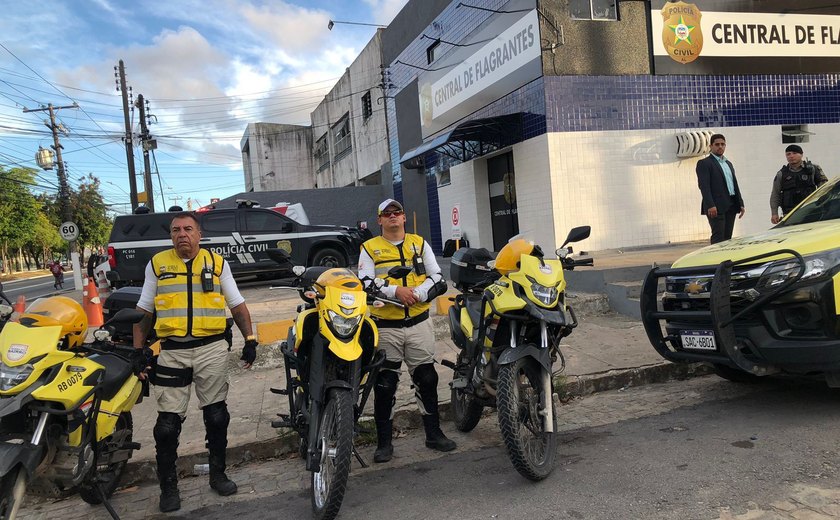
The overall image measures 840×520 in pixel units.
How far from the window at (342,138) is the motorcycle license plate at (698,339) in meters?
25.1

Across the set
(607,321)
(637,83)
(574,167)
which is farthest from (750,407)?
(637,83)

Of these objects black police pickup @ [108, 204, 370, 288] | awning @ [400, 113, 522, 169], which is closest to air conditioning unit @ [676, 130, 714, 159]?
awning @ [400, 113, 522, 169]

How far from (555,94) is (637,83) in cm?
177

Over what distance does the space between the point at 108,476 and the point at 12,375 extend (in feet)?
3.85

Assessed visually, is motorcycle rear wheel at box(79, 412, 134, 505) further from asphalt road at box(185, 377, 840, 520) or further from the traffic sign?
the traffic sign

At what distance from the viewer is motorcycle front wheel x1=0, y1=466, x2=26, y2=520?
266cm

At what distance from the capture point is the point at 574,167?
11000 mm

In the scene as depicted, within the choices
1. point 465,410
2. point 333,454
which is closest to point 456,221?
point 465,410

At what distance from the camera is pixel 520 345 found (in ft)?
11.6

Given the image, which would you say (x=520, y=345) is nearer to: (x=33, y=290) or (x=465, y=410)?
(x=465, y=410)

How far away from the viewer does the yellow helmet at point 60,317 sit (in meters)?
3.10

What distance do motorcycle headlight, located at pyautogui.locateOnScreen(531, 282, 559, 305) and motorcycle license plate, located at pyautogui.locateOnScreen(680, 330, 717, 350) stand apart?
1413 mm

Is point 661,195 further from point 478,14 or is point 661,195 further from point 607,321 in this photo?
point 478,14

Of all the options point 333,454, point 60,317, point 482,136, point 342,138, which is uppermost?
point 342,138
